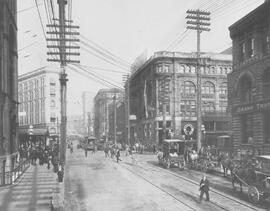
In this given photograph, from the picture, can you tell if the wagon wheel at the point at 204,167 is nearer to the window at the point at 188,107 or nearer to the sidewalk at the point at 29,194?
the sidewalk at the point at 29,194

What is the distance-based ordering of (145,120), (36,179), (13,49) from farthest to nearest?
(145,120) < (13,49) < (36,179)

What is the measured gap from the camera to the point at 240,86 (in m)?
38.9

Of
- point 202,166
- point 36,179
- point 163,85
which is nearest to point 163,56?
point 163,85

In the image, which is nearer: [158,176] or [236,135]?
[158,176]

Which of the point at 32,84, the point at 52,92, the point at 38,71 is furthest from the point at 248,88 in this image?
the point at 32,84

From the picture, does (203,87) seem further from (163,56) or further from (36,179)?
(36,179)

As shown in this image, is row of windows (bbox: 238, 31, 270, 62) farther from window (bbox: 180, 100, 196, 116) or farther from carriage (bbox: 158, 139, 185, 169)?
window (bbox: 180, 100, 196, 116)

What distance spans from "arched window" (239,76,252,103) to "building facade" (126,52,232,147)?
28.2 m

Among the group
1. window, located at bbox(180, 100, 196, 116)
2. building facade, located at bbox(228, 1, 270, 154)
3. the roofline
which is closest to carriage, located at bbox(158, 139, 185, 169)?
building facade, located at bbox(228, 1, 270, 154)

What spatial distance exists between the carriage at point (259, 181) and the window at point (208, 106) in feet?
173

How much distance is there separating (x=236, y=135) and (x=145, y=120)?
38.7m

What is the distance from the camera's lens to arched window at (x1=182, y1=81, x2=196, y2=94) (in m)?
69.9

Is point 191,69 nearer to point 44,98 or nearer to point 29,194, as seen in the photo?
point 29,194

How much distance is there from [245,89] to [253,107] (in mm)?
3833
